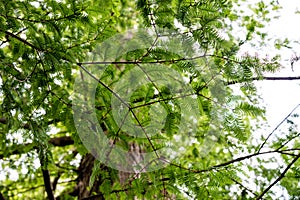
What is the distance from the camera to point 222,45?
1.14 meters

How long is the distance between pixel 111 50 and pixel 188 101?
0.44 meters

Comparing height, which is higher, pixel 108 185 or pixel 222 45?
pixel 222 45

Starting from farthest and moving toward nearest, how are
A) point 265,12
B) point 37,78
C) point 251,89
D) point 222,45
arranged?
point 265,12
point 37,78
point 251,89
point 222,45

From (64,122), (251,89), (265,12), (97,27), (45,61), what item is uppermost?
(265,12)

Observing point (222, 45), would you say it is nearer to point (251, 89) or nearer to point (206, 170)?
point (251, 89)

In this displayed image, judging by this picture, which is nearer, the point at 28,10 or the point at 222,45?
the point at 222,45

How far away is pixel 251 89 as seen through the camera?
126 cm

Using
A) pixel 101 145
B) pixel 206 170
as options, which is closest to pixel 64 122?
→ pixel 101 145

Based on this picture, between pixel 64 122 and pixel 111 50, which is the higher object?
pixel 111 50

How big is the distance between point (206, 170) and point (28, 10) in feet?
3.60

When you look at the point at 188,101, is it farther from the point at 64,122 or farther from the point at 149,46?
the point at 64,122

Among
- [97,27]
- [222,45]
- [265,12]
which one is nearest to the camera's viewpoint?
[222,45]

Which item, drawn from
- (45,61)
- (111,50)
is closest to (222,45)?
(111,50)

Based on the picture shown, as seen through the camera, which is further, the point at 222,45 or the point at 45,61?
Answer: the point at 45,61
